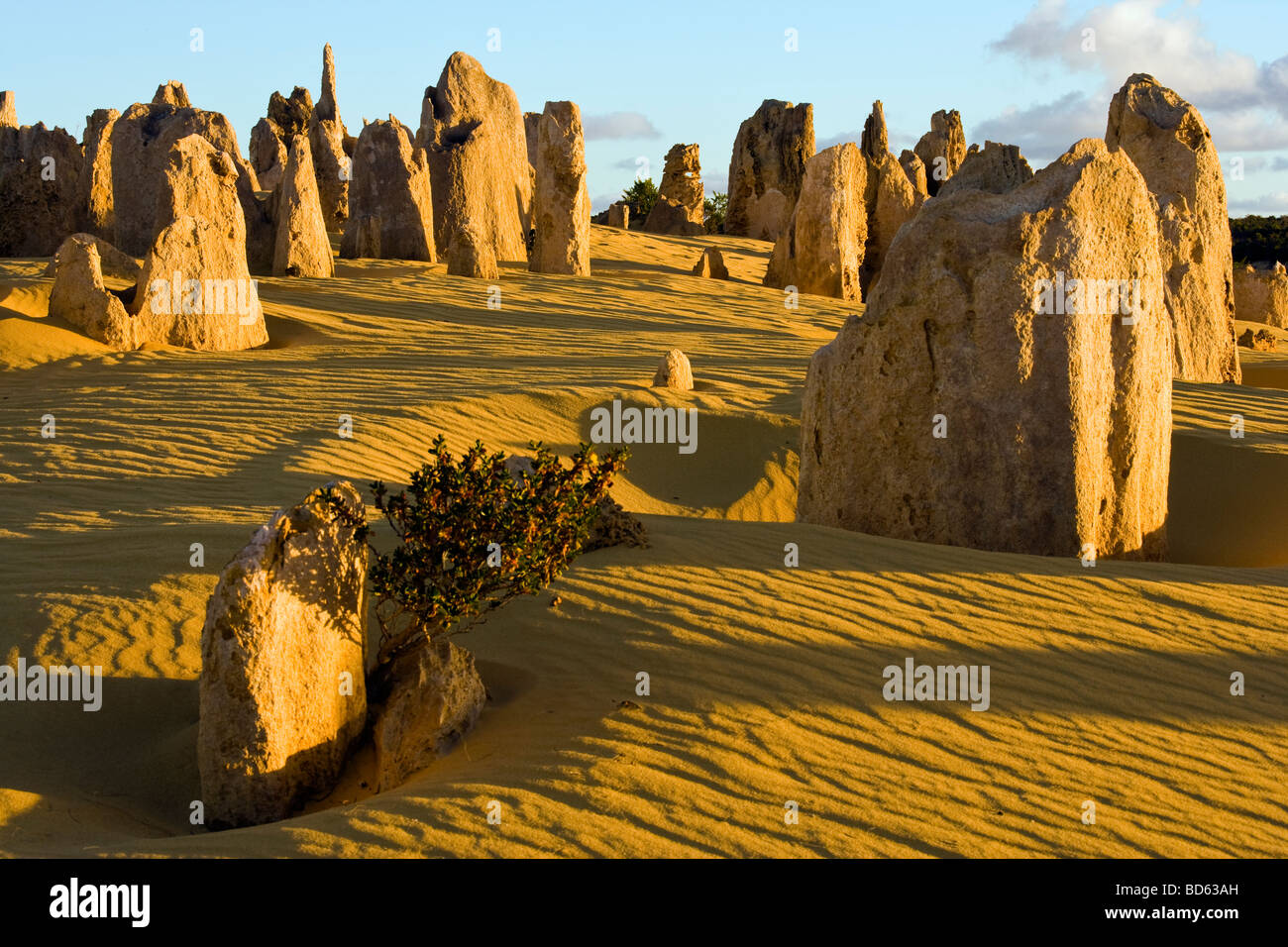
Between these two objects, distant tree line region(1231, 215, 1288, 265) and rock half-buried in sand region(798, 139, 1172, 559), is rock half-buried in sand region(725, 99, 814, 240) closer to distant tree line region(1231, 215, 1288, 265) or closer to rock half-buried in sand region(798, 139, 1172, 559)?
distant tree line region(1231, 215, 1288, 265)

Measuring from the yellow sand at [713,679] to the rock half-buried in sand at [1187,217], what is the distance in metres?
3.42

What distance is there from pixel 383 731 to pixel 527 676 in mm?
777

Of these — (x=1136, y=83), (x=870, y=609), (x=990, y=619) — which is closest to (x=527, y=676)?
(x=870, y=609)

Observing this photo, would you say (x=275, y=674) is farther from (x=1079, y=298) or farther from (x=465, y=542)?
(x=1079, y=298)

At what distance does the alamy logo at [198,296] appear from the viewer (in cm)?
1341

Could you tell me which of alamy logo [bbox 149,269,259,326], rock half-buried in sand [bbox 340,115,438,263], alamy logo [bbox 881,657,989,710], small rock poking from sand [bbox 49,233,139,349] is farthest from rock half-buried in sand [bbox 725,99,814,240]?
alamy logo [bbox 881,657,989,710]

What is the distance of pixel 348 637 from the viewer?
16.3ft

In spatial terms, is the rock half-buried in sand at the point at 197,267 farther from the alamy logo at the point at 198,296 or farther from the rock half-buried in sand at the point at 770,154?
the rock half-buried in sand at the point at 770,154

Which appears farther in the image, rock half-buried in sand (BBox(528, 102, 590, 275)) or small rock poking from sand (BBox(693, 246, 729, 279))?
small rock poking from sand (BBox(693, 246, 729, 279))

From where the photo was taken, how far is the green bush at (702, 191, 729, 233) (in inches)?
1625
